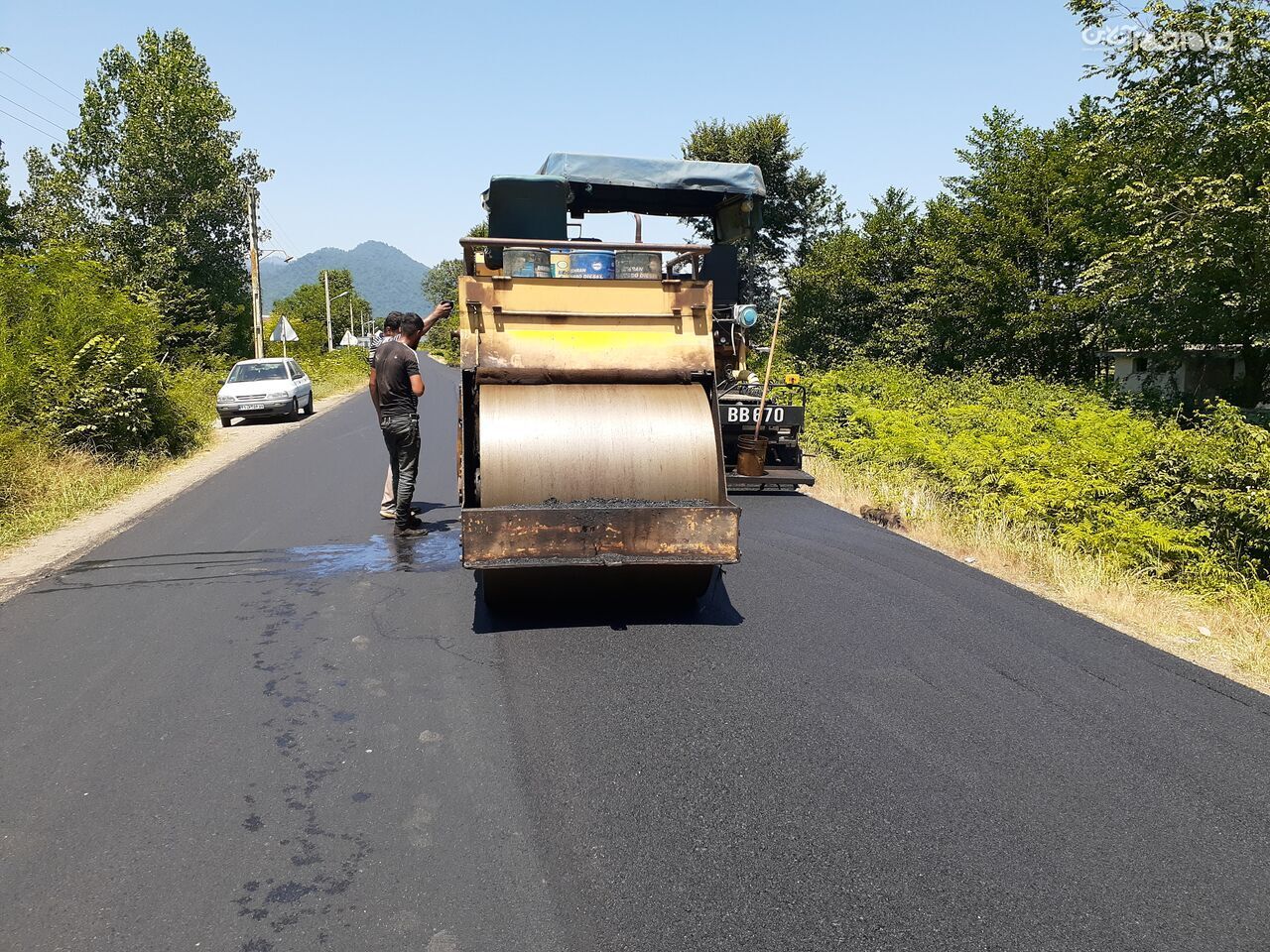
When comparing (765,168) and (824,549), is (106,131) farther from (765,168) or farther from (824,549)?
(824,549)

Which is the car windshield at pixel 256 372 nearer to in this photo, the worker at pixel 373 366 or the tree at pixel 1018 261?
the worker at pixel 373 366

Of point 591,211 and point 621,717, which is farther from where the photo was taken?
point 591,211

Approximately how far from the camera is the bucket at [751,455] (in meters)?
10.4

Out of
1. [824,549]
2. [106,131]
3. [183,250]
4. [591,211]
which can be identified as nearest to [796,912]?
[824,549]

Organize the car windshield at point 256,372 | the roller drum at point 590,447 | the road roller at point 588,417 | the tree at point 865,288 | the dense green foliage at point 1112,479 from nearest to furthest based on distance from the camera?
the road roller at point 588,417 → the roller drum at point 590,447 → the dense green foliage at point 1112,479 → the car windshield at point 256,372 → the tree at point 865,288

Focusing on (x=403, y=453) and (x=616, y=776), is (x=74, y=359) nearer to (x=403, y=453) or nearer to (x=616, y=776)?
(x=403, y=453)

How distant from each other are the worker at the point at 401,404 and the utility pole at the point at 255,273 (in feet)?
82.3

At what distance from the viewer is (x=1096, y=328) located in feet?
58.0

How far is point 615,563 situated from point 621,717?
117cm

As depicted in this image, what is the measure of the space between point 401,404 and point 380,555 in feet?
4.58

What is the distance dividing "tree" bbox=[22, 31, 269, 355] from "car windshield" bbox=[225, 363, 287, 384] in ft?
42.1

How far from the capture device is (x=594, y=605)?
597 centimetres

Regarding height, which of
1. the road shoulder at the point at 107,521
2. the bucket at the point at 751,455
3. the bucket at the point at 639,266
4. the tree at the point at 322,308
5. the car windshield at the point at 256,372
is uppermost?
the tree at the point at 322,308

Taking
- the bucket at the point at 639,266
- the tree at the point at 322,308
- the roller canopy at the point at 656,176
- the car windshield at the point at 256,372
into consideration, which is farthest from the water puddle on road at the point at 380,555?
the tree at the point at 322,308
